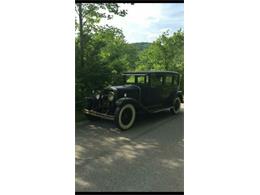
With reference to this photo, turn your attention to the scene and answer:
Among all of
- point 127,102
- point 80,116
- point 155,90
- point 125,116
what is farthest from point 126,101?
point 80,116

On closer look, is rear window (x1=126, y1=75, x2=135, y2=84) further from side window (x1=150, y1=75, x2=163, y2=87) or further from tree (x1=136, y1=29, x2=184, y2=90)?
tree (x1=136, y1=29, x2=184, y2=90)

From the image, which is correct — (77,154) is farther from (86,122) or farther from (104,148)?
(86,122)

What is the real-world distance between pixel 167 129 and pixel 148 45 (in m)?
12.9

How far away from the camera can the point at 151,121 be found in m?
6.18

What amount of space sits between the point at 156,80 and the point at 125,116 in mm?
1713

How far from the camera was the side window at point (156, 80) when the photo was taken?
6274mm

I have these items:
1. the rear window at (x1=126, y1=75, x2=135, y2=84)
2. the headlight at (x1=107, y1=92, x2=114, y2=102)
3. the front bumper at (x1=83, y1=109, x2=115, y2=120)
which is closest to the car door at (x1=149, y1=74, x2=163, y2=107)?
the rear window at (x1=126, y1=75, x2=135, y2=84)

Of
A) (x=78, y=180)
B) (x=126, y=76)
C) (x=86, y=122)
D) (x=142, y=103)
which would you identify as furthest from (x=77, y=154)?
(x=126, y=76)

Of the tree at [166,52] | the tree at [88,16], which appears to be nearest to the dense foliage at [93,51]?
the tree at [88,16]

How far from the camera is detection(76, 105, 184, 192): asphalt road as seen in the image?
273cm

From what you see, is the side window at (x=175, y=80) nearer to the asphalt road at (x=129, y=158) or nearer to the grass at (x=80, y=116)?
the asphalt road at (x=129, y=158)

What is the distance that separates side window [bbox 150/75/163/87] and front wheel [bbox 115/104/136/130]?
123 cm
